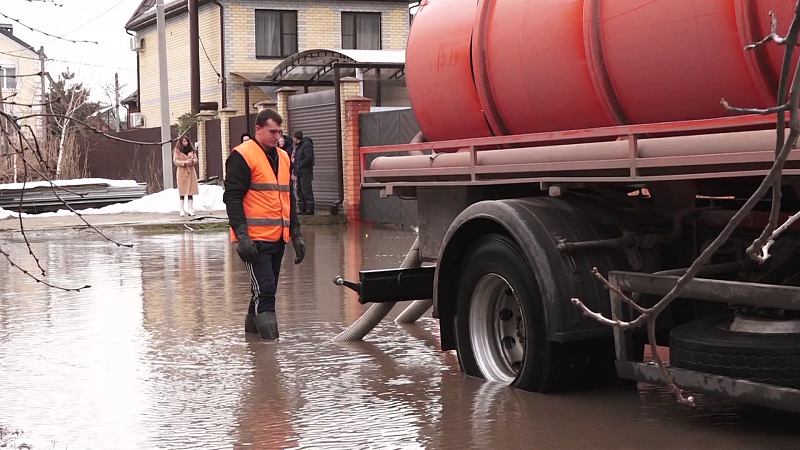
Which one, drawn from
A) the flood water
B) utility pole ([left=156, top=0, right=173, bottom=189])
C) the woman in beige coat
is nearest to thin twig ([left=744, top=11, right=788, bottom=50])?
the flood water

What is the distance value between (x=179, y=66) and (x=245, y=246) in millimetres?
37808

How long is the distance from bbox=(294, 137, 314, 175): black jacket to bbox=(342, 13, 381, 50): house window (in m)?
19.1

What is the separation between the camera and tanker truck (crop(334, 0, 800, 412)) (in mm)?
5668

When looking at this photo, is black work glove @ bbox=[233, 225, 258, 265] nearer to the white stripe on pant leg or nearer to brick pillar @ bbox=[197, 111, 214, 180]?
the white stripe on pant leg

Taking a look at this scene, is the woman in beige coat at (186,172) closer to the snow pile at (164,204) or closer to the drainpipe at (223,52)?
the snow pile at (164,204)

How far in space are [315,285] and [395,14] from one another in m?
30.5

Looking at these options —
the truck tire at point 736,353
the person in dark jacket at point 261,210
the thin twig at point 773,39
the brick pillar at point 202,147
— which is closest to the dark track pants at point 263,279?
the person in dark jacket at point 261,210

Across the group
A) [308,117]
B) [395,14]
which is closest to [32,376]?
[308,117]

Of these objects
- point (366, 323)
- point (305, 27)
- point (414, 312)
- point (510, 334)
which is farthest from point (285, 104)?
point (510, 334)

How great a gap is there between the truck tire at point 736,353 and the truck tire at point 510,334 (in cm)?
81

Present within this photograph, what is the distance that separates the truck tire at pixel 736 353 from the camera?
5512 mm

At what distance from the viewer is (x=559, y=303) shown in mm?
6430

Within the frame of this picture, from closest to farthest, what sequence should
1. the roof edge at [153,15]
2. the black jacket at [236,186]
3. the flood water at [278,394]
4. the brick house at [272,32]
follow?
the flood water at [278,394] → the black jacket at [236,186] → the brick house at [272,32] → the roof edge at [153,15]

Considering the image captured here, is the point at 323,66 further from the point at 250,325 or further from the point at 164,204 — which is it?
the point at 250,325
